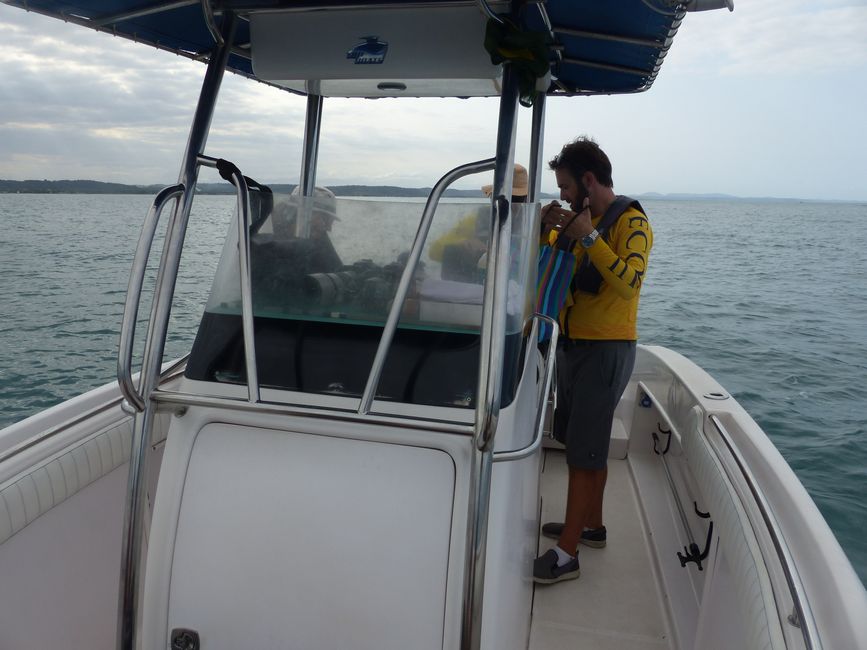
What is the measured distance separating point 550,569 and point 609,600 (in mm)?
244

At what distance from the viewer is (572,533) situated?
Answer: 2523 mm

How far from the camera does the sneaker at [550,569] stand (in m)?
2.52

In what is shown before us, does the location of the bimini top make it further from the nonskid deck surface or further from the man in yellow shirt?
the nonskid deck surface

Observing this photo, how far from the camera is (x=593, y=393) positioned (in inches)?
94.3

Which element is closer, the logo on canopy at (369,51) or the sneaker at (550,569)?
the logo on canopy at (369,51)

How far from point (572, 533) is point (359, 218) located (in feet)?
5.13

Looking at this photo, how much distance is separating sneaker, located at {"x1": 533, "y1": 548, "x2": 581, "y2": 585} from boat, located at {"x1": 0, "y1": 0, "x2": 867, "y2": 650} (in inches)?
21.5

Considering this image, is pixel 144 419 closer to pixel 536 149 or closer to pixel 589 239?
pixel 589 239

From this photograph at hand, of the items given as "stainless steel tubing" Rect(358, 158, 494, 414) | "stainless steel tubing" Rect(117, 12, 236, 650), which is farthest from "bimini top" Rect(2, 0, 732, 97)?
"stainless steel tubing" Rect(117, 12, 236, 650)

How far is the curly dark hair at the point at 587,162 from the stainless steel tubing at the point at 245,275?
1256 millimetres

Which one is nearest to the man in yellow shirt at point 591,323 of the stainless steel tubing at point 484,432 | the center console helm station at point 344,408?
the center console helm station at point 344,408

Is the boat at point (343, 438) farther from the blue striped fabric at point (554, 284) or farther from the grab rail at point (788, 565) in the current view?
the blue striped fabric at point (554, 284)

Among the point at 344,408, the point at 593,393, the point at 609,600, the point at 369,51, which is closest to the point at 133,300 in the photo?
the point at 344,408

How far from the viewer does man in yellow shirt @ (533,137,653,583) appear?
2.29m
